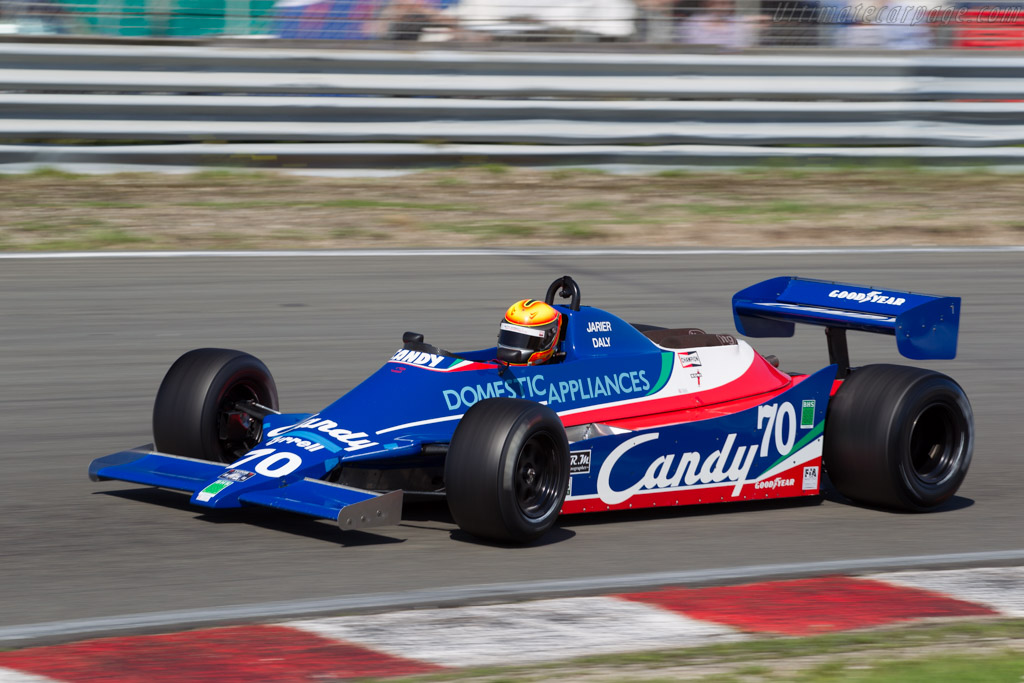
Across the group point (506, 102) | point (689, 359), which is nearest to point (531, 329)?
point (689, 359)

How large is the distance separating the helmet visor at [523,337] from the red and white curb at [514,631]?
1.44 meters

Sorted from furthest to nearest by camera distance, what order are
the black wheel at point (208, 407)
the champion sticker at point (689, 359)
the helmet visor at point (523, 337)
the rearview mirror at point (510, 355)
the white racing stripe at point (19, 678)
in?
the champion sticker at point (689, 359) → the black wheel at point (208, 407) → the helmet visor at point (523, 337) → the rearview mirror at point (510, 355) → the white racing stripe at point (19, 678)

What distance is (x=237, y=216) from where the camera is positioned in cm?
1398

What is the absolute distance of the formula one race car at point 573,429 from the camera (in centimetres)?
584

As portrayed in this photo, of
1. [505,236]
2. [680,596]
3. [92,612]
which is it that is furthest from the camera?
[505,236]

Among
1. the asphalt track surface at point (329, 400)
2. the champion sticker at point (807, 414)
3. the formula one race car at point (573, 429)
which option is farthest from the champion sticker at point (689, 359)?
the asphalt track surface at point (329, 400)

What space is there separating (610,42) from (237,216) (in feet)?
14.9

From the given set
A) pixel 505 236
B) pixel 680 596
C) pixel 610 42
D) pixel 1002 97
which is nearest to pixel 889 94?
pixel 1002 97

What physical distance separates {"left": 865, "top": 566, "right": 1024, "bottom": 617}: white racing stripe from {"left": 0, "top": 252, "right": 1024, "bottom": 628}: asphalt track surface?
333 millimetres

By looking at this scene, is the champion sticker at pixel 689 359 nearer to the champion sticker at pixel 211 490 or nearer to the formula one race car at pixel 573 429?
the formula one race car at pixel 573 429

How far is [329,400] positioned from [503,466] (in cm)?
316

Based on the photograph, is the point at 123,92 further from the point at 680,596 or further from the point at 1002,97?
the point at 680,596

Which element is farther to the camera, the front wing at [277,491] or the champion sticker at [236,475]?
the champion sticker at [236,475]

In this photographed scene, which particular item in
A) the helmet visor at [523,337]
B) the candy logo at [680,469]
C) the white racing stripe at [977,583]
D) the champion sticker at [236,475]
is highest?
the helmet visor at [523,337]
